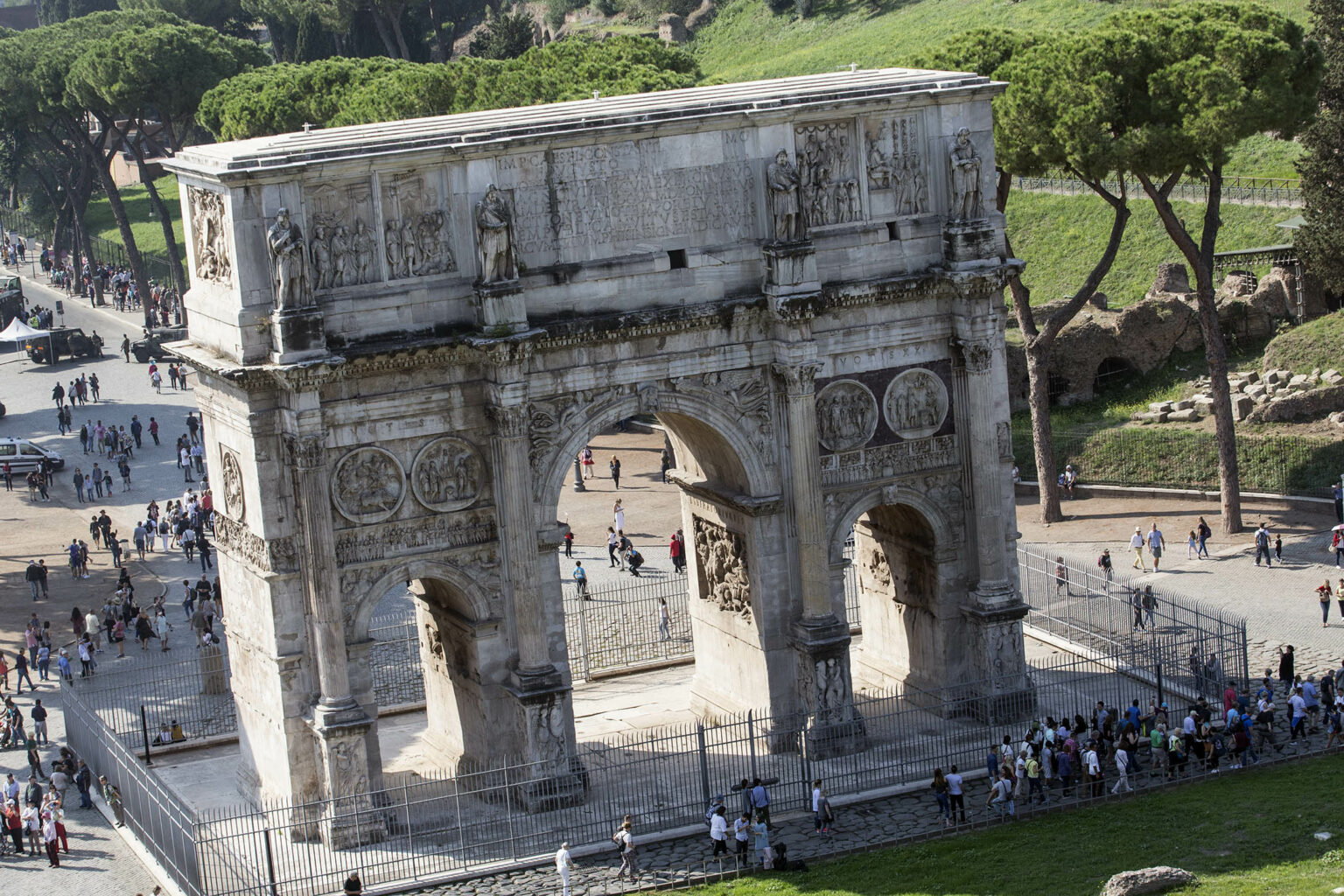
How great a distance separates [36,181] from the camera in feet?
388

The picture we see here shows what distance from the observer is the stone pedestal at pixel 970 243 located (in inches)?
1518

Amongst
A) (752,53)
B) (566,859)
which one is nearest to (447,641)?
(566,859)

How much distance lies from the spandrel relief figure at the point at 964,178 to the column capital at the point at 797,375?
414 cm

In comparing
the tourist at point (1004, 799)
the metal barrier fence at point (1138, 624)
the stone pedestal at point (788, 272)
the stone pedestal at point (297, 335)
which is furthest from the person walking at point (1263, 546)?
the stone pedestal at point (297, 335)

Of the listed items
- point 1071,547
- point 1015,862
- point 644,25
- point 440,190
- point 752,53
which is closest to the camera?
point 1015,862

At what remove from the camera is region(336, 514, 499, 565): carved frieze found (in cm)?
3591

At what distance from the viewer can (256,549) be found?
3594cm

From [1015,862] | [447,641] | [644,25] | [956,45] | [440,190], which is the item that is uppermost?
[644,25]

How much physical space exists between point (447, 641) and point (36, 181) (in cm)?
8793

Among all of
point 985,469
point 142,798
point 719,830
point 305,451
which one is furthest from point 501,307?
point 142,798

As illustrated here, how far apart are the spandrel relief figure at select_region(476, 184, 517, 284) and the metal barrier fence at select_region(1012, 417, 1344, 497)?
26.0 m

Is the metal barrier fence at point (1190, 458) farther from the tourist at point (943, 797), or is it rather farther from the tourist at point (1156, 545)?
the tourist at point (943, 797)

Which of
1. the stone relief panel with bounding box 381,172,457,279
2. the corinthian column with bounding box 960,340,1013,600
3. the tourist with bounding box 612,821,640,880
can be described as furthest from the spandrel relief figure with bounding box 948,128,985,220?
the tourist with bounding box 612,821,640,880

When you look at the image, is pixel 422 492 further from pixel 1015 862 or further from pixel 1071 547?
pixel 1071 547
